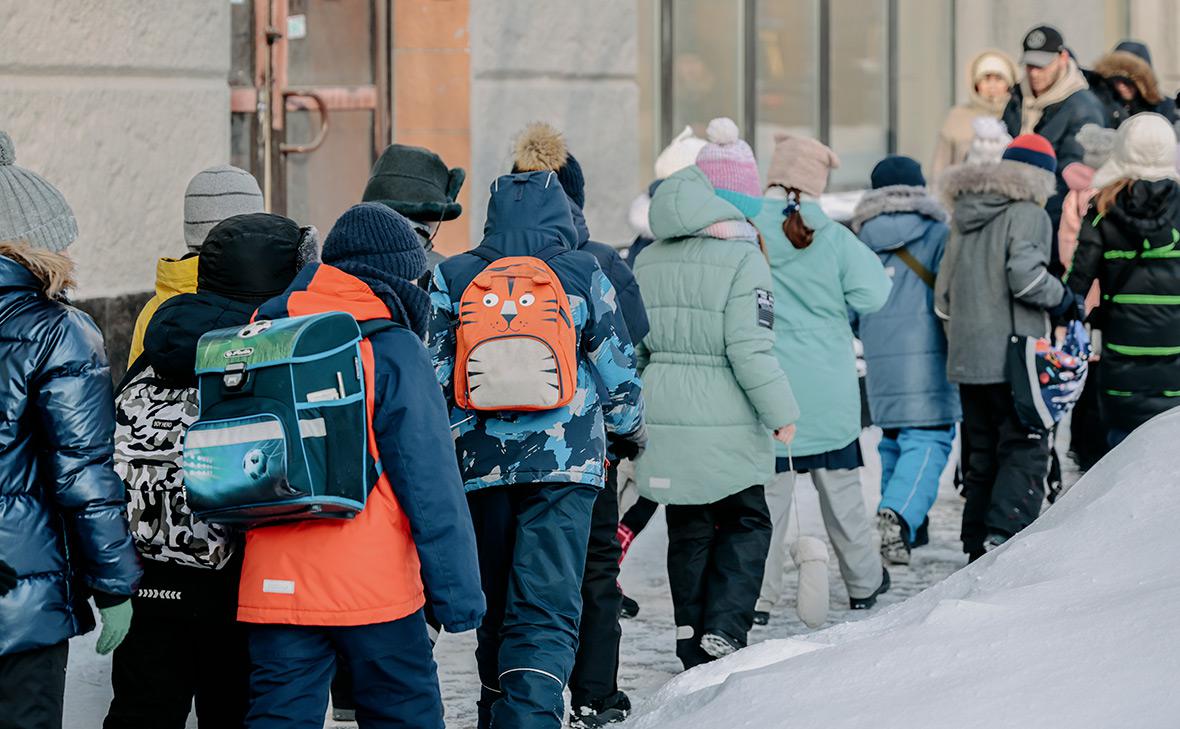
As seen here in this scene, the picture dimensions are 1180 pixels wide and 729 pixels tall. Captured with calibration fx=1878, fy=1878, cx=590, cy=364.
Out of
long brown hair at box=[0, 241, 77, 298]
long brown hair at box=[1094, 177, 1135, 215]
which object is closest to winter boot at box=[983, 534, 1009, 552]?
long brown hair at box=[1094, 177, 1135, 215]

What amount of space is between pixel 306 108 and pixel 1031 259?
3.69 meters

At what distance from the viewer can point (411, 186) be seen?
236 inches

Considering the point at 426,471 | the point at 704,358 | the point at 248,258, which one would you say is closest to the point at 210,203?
the point at 248,258

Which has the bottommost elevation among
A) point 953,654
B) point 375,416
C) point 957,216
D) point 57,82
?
point 953,654

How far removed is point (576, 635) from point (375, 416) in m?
1.36

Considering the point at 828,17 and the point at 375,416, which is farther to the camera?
the point at 828,17

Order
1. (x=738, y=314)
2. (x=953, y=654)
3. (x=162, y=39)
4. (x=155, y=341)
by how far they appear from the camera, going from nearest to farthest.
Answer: (x=953, y=654) → (x=155, y=341) → (x=738, y=314) → (x=162, y=39)

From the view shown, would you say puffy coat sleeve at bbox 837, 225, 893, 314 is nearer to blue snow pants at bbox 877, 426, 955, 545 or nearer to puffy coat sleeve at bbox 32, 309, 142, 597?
blue snow pants at bbox 877, 426, 955, 545

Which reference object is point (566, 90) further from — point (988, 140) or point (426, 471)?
point (426, 471)

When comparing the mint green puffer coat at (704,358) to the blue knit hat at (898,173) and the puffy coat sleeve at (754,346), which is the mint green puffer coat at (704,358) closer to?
the puffy coat sleeve at (754,346)

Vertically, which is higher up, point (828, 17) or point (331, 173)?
point (828, 17)

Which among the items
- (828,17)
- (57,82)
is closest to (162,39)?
(57,82)

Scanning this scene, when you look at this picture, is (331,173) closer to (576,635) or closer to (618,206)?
(618,206)

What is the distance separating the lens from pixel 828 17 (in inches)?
541
